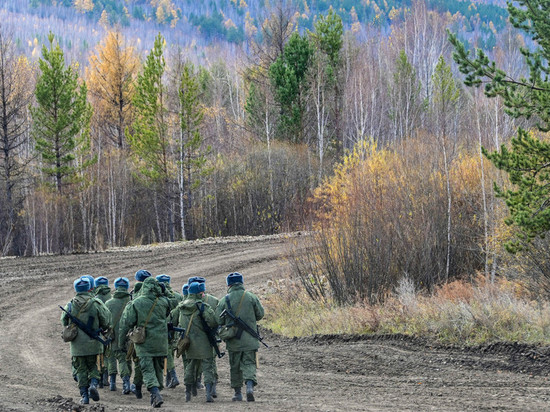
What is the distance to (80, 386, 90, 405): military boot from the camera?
11133 mm

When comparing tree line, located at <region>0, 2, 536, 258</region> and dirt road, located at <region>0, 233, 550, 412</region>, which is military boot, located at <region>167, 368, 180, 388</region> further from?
tree line, located at <region>0, 2, 536, 258</region>

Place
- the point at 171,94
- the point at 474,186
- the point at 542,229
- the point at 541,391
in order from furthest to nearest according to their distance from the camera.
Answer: the point at 171,94
the point at 474,186
the point at 542,229
the point at 541,391

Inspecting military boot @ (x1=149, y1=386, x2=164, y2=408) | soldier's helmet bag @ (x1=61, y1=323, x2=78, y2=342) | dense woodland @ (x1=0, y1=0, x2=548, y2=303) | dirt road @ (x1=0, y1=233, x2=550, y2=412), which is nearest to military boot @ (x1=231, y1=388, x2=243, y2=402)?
dirt road @ (x1=0, y1=233, x2=550, y2=412)

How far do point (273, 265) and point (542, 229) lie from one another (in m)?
13.8

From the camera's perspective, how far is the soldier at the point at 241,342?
11438 millimetres

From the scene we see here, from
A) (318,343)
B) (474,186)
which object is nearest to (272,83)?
(474,186)

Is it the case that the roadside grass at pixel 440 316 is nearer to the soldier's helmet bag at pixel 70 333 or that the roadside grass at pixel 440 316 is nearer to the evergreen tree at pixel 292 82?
the soldier's helmet bag at pixel 70 333

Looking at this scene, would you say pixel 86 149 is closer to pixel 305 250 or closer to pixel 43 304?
pixel 43 304

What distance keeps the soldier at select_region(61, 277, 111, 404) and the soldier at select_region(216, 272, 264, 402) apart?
1947 millimetres

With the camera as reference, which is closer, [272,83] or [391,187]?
[391,187]

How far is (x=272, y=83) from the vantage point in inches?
1783

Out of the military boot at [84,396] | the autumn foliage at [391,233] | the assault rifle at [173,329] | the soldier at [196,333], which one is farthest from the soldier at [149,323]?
the autumn foliage at [391,233]

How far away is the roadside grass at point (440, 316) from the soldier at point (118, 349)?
5676mm

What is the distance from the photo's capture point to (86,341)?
11492 mm
